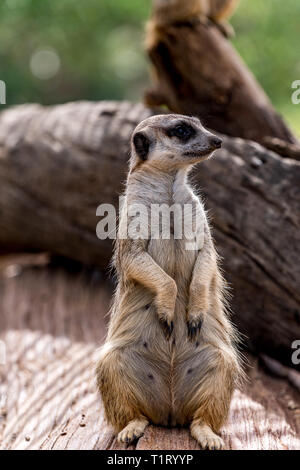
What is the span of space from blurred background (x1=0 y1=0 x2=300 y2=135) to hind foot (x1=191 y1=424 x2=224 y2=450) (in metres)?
10.1

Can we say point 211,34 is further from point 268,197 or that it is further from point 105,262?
point 105,262

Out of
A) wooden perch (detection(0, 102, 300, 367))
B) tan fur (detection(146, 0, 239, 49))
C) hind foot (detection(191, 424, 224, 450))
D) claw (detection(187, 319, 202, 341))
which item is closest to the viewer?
hind foot (detection(191, 424, 224, 450))

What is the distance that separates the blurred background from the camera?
13641mm

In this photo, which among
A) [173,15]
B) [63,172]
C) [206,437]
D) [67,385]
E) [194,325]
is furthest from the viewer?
[63,172]

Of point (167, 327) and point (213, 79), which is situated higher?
point (213, 79)

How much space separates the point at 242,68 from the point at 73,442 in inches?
140

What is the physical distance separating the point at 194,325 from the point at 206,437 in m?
0.48

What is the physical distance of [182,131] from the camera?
2.97 meters

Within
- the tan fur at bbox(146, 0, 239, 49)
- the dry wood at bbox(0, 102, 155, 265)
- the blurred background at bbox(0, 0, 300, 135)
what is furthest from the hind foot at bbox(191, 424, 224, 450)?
the blurred background at bbox(0, 0, 300, 135)

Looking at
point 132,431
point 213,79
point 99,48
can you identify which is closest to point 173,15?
point 213,79

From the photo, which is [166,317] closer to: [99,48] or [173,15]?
[173,15]

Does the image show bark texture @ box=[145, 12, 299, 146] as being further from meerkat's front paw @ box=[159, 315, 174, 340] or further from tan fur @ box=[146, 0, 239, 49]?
meerkat's front paw @ box=[159, 315, 174, 340]

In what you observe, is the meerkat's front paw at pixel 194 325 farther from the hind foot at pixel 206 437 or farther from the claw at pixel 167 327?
the hind foot at pixel 206 437

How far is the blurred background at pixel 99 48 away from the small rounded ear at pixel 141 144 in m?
9.68
